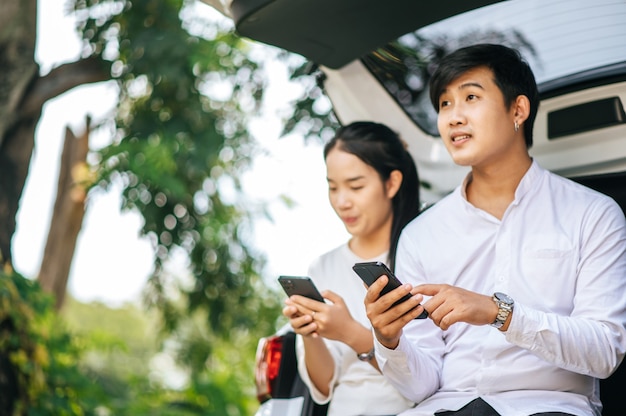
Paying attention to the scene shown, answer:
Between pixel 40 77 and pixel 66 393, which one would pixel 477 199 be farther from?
pixel 40 77

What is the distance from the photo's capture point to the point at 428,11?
99.4 inches

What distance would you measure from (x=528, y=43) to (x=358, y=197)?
719 mm

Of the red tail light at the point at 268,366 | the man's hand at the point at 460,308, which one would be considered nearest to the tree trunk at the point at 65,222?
→ the red tail light at the point at 268,366

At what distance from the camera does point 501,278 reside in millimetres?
2178

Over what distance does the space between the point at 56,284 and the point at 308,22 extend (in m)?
5.81

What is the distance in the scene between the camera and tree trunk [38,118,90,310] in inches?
299

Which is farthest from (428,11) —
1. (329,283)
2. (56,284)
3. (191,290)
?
(56,284)

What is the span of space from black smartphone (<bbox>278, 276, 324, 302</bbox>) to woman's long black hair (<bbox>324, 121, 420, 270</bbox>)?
0.39 m

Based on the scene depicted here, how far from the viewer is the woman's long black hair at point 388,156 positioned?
2.77 m

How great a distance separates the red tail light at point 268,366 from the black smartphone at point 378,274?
83cm

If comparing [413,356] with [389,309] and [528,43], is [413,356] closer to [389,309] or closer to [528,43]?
[389,309]

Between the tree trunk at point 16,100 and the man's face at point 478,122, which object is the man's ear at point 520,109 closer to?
the man's face at point 478,122

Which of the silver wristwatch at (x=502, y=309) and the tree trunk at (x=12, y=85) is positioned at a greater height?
the tree trunk at (x=12, y=85)

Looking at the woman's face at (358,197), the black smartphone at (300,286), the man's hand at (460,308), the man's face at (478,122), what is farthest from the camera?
the woman's face at (358,197)
